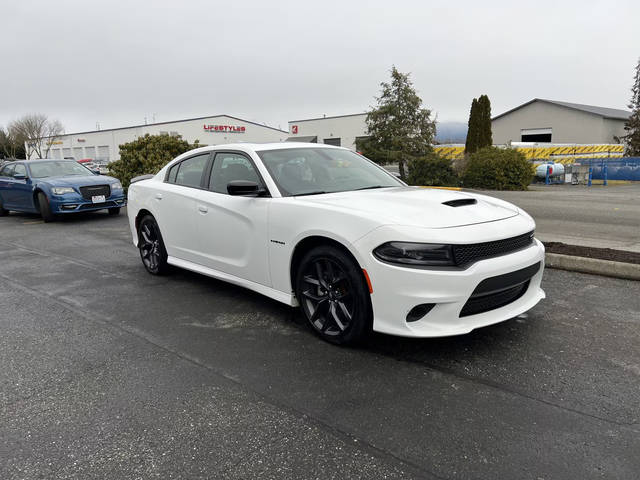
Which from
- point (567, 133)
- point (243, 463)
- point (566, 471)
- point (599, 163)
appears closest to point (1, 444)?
point (243, 463)

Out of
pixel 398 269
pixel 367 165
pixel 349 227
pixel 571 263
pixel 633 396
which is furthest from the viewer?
pixel 571 263

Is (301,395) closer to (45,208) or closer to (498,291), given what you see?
(498,291)

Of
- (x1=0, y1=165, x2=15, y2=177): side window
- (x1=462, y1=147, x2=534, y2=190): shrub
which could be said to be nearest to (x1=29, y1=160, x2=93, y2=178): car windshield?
(x1=0, y1=165, x2=15, y2=177): side window

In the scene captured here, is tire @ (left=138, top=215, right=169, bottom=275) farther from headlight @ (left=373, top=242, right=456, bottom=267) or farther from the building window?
the building window

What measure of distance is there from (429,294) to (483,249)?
52 cm

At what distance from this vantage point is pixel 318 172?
452 cm

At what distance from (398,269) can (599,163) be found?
2374 centimetres

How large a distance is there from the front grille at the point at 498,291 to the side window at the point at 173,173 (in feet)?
12.1

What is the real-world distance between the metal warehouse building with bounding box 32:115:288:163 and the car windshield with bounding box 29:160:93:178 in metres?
46.9

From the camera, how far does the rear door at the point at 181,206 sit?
5.09 metres

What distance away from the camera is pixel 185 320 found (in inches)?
173

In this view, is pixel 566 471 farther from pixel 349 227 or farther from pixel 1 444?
pixel 1 444

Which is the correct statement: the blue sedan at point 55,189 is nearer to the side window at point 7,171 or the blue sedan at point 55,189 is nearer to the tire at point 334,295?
the side window at point 7,171

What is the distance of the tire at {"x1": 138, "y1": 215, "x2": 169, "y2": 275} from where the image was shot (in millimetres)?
5766
